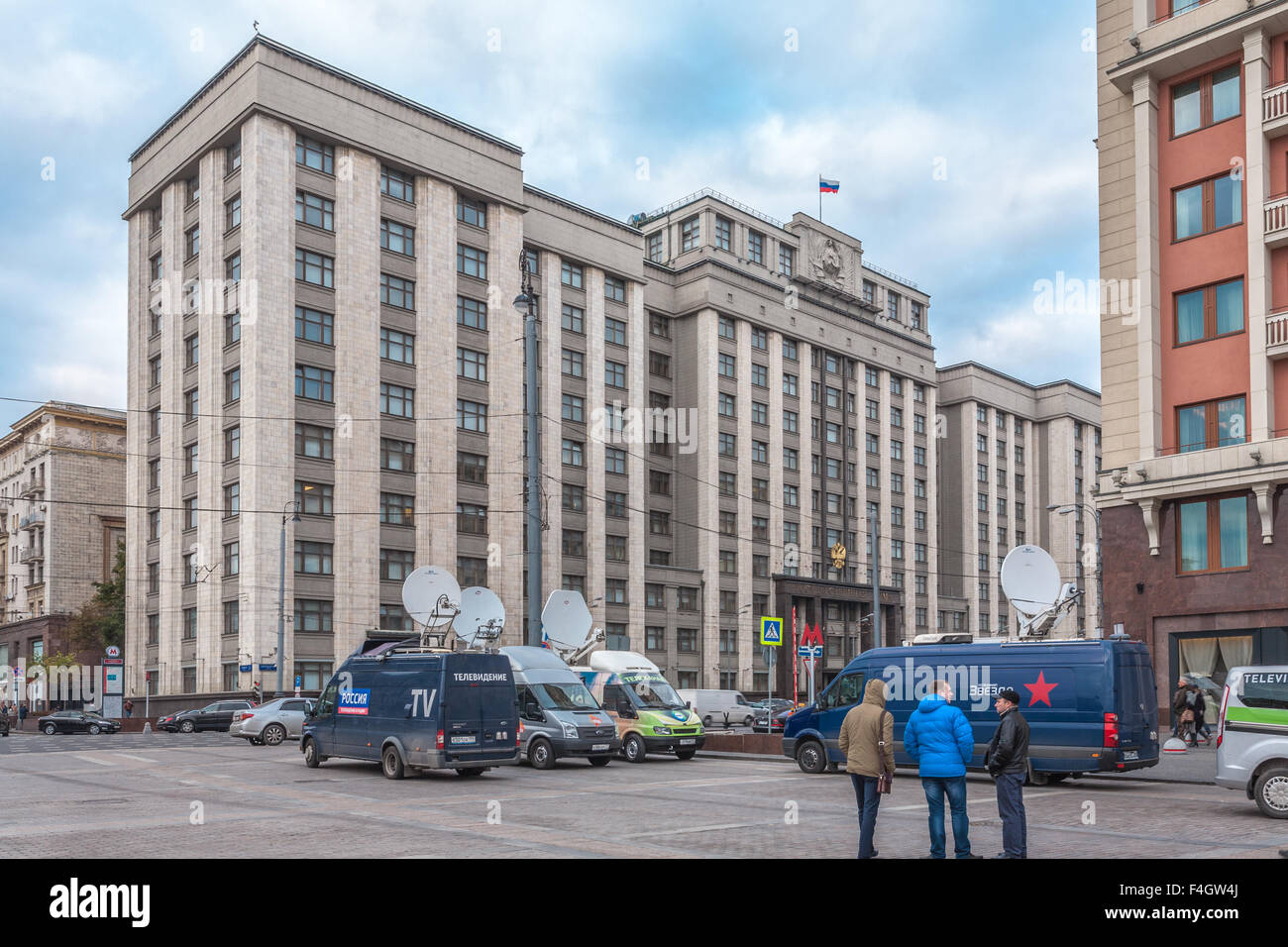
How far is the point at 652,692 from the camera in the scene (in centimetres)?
2880

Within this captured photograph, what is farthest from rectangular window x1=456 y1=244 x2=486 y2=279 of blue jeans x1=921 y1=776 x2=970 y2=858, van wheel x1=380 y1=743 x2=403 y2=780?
blue jeans x1=921 y1=776 x2=970 y2=858

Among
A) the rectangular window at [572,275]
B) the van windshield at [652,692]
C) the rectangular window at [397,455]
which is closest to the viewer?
the van windshield at [652,692]

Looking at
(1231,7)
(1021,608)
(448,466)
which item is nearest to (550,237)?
(448,466)

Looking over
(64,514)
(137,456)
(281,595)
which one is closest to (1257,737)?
(281,595)

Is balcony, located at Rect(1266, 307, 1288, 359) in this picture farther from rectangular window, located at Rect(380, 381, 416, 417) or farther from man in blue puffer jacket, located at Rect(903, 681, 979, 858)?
rectangular window, located at Rect(380, 381, 416, 417)

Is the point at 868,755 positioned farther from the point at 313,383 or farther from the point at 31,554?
the point at 31,554

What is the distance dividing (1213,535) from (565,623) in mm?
17762

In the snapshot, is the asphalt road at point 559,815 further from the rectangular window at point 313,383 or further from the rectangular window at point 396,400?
the rectangular window at point 396,400

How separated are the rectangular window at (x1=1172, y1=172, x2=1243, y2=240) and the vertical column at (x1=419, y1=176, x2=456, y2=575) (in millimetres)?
39334

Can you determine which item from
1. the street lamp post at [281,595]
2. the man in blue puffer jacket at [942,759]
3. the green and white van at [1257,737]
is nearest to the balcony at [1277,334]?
the green and white van at [1257,737]

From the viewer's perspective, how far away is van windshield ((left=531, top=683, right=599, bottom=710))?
85.3 feet

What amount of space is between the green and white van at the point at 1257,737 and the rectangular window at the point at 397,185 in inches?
2143

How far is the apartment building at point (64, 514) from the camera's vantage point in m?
89.4

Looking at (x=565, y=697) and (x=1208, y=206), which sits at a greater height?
(x=1208, y=206)
